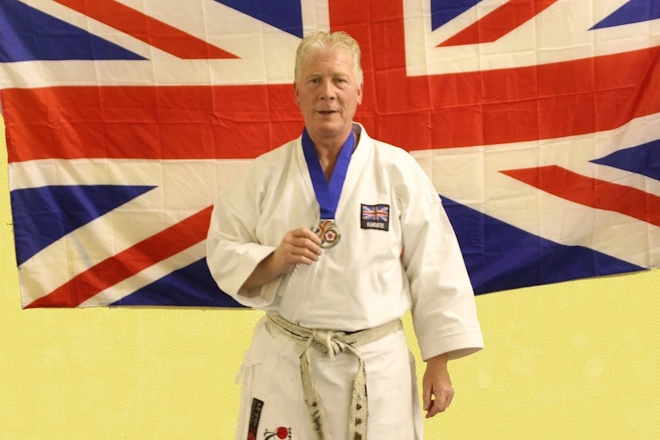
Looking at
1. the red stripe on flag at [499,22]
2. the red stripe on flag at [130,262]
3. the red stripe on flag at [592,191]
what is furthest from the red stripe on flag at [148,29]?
the red stripe on flag at [592,191]

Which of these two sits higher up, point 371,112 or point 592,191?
point 371,112

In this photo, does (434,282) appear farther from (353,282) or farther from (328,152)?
(328,152)

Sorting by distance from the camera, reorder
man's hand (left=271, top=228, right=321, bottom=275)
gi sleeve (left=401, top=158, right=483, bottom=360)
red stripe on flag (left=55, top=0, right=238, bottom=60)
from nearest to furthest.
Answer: man's hand (left=271, top=228, right=321, bottom=275) → gi sleeve (left=401, top=158, right=483, bottom=360) → red stripe on flag (left=55, top=0, right=238, bottom=60)

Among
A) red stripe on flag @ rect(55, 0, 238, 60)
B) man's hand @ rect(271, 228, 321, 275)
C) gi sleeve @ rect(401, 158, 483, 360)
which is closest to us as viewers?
man's hand @ rect(271, 228, 321, 275)

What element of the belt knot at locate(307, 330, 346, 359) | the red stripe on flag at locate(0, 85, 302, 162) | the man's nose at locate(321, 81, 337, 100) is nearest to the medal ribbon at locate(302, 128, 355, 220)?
the man's nose at locate(321, 81, 337, 100)

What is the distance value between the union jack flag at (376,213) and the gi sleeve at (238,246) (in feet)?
0.79

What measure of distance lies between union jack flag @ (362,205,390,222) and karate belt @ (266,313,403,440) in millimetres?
267

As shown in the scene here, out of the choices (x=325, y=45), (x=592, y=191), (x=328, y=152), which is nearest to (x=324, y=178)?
(x=328, y=152)

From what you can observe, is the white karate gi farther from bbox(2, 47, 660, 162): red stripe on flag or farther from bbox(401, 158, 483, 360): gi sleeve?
bbox(2, 47, 660, 162): red stripe on flag

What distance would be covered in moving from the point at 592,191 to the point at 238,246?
3.79 ft

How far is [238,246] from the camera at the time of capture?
169 cm

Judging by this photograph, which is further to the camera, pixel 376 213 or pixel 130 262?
pixel 130 262

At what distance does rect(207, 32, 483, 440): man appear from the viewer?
163cm

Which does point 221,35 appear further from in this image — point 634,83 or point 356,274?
point 634,83
